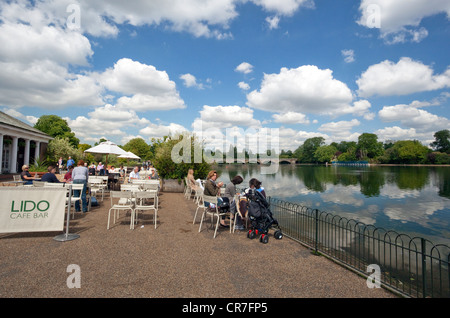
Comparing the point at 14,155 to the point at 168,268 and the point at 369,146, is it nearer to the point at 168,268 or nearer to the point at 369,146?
the point at 168,268

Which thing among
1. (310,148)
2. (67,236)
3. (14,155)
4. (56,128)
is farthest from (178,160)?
(310,148)

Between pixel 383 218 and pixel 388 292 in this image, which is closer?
pixel 388 292

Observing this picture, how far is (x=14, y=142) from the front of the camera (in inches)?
920

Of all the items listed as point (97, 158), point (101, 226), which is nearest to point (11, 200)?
point (101, 226)

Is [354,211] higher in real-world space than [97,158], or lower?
lower

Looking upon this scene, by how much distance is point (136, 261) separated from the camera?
471cm

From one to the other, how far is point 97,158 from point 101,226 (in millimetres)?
41205

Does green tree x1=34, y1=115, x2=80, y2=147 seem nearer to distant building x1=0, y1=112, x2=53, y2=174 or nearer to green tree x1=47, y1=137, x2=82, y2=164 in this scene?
green tree x1=47, y1=137, x2=82, y2=164

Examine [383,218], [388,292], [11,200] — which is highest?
[11,200]

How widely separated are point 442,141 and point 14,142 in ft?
472

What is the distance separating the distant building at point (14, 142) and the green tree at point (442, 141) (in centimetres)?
13876

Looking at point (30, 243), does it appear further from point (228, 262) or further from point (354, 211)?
point (354, 211)

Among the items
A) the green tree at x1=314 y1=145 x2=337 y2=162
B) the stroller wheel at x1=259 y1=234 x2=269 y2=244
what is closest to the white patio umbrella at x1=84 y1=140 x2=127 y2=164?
the stroller wheel at x1=259 y1=234 x2=269 y2=244
